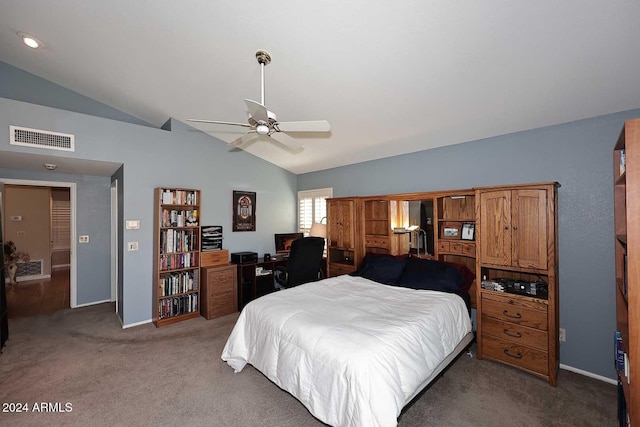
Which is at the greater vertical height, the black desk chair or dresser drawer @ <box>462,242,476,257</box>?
dresser drawer @ <box>462,242,476,257</box>

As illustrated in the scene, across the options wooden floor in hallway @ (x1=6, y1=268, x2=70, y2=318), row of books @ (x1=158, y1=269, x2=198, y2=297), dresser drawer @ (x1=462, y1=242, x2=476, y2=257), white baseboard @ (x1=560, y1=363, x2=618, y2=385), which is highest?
dresser drawer @ (x1=462, y1=242, x2=476, y2=257)

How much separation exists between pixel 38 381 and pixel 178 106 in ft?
11.2

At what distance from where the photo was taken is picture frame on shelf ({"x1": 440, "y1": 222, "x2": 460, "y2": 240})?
3.54 meters

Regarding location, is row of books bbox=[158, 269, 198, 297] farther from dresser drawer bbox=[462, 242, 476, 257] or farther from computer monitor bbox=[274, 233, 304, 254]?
dresser drawer bbox=[462, 242, 476, 257]

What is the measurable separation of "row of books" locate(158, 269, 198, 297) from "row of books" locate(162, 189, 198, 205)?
1082 mm

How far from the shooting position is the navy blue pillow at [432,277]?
10.1 ft

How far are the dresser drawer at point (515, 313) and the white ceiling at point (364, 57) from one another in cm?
193

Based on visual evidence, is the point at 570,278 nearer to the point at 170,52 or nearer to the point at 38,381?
the point at 170,52

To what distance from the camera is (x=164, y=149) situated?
416cm

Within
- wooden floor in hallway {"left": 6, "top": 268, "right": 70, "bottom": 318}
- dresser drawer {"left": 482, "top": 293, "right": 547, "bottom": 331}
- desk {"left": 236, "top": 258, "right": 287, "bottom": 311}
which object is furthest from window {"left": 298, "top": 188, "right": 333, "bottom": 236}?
wooden floor in hallway {"left": 6, "top": 268, "right": 70, "bottom": 318}

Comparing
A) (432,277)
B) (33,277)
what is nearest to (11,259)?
(33,277)

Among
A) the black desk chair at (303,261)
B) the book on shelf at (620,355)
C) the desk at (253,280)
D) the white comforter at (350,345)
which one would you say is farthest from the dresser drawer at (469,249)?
the desk at (253,280)

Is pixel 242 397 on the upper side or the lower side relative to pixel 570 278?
lower

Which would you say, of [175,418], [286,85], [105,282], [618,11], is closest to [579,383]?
[618,11]
